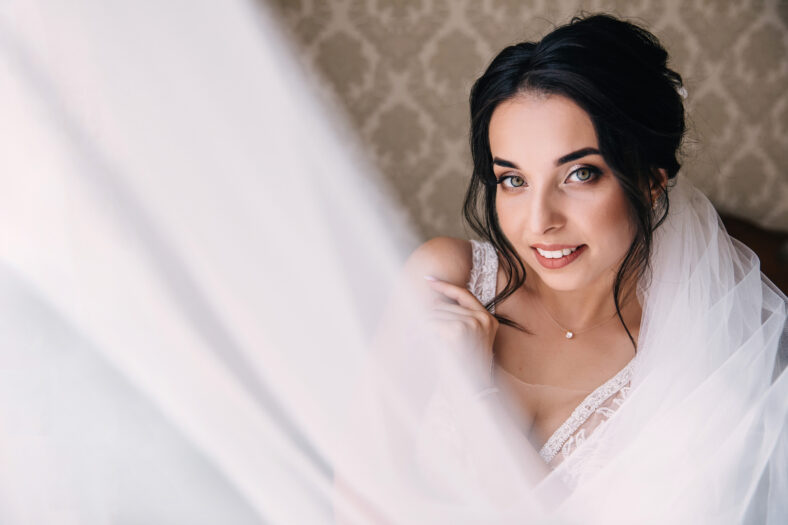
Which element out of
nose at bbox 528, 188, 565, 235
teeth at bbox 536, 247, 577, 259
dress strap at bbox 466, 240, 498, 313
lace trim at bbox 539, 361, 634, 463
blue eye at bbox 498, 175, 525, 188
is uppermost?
blue eye at bbox 498, 175, 525, 188

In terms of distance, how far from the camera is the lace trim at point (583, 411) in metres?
1.25

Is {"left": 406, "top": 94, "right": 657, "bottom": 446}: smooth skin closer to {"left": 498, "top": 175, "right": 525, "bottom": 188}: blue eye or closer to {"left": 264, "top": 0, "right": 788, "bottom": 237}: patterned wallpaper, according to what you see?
{"left": 498, "top": 175, "right": 525, "bottom": 188}: blue eye

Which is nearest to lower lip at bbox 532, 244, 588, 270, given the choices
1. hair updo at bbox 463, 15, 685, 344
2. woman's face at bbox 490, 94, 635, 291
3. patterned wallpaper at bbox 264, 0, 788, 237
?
woman's face at bbox 490, 94, 635, 291

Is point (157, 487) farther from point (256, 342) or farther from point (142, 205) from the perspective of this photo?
point (142, 205)

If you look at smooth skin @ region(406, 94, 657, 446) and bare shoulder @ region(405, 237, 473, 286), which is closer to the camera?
smooth skin @ region(406, 94, 657, 446)

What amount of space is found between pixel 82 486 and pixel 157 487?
0.31 ft

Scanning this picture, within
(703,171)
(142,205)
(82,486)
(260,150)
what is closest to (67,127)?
(142,205)

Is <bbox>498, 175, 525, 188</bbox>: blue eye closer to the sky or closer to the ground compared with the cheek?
closer to the sky

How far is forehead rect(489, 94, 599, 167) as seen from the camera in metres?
1.11

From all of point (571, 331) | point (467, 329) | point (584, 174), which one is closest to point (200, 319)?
point (467, 329)

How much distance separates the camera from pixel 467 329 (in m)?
1.23

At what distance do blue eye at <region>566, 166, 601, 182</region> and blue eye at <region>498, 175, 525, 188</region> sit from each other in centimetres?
9

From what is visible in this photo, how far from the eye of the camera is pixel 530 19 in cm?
217

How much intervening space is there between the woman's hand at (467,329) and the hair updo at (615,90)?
26cm
